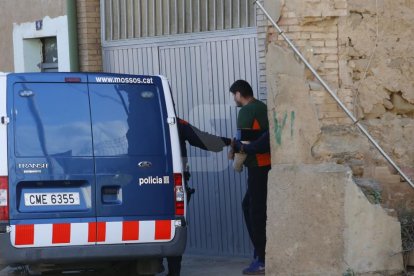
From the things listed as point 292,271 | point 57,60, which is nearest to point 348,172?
point 292,271

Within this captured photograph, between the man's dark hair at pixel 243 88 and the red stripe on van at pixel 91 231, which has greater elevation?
the man's dark hair at pixel 243 88

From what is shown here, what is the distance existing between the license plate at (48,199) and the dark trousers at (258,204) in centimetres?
207

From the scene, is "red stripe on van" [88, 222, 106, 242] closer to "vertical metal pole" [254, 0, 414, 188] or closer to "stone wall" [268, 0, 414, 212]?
"stone wall" [268, 0, 414, 212]

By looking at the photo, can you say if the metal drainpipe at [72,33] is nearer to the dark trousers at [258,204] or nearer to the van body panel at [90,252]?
the dark trousers at [258,204]

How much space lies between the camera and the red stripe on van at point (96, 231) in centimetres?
903

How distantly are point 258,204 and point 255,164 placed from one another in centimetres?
40

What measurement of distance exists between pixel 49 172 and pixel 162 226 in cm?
114

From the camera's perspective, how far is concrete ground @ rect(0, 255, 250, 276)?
10.9 meters

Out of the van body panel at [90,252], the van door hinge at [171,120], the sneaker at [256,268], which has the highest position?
the van door hinge at [171,120]

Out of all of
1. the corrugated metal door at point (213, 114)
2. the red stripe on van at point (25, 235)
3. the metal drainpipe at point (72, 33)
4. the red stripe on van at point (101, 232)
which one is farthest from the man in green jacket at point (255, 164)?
the metal drainpipe at point (72, 33)

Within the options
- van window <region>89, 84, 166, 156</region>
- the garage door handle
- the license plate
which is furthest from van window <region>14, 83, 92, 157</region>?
the garage door handle

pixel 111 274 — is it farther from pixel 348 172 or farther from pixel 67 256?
pixel 348 172

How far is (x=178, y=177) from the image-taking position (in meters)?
9.36

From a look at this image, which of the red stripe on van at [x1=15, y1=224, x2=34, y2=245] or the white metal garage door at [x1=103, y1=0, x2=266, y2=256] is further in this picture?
the white metal garage door at [x1=103, y1=0, x2=266, y2=256]
